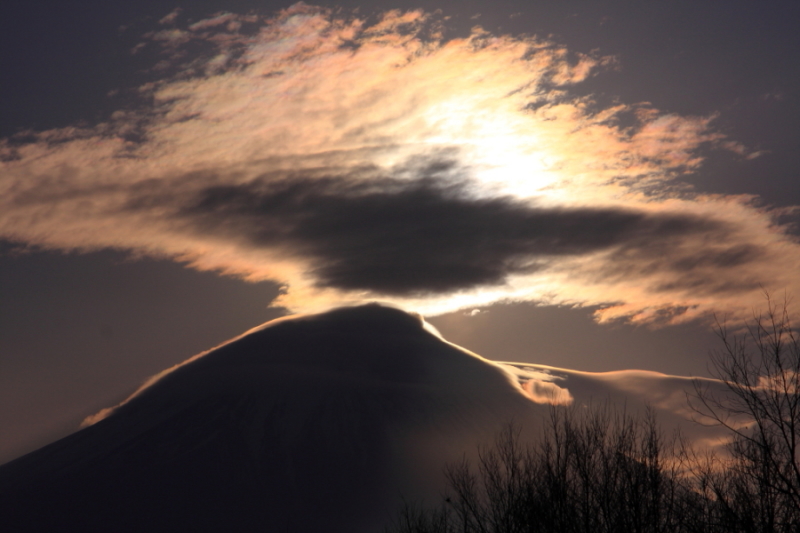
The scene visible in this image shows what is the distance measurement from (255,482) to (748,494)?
152400mm

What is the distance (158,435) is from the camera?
175250 millimetres

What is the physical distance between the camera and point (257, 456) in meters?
169

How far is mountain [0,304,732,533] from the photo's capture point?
145 meters

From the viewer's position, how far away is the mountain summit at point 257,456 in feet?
476

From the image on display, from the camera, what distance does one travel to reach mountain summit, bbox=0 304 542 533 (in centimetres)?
14500

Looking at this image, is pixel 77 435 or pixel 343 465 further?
pixel 77 435

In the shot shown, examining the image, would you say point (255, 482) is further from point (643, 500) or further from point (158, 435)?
point (643, 500)

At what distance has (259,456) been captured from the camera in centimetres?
16900

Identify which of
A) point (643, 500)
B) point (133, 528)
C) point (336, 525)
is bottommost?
point (336, 525)

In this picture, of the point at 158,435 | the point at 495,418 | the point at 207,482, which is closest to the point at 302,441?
the point at 207,482

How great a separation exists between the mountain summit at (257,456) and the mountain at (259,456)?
0.33 m

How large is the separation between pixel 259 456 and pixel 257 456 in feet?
1.71

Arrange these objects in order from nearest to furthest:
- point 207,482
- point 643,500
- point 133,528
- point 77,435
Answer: point 643,500 < point 133,528 < point 207,482 < point 77,435

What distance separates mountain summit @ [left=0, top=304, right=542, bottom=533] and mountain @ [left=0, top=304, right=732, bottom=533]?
0.33 metres
